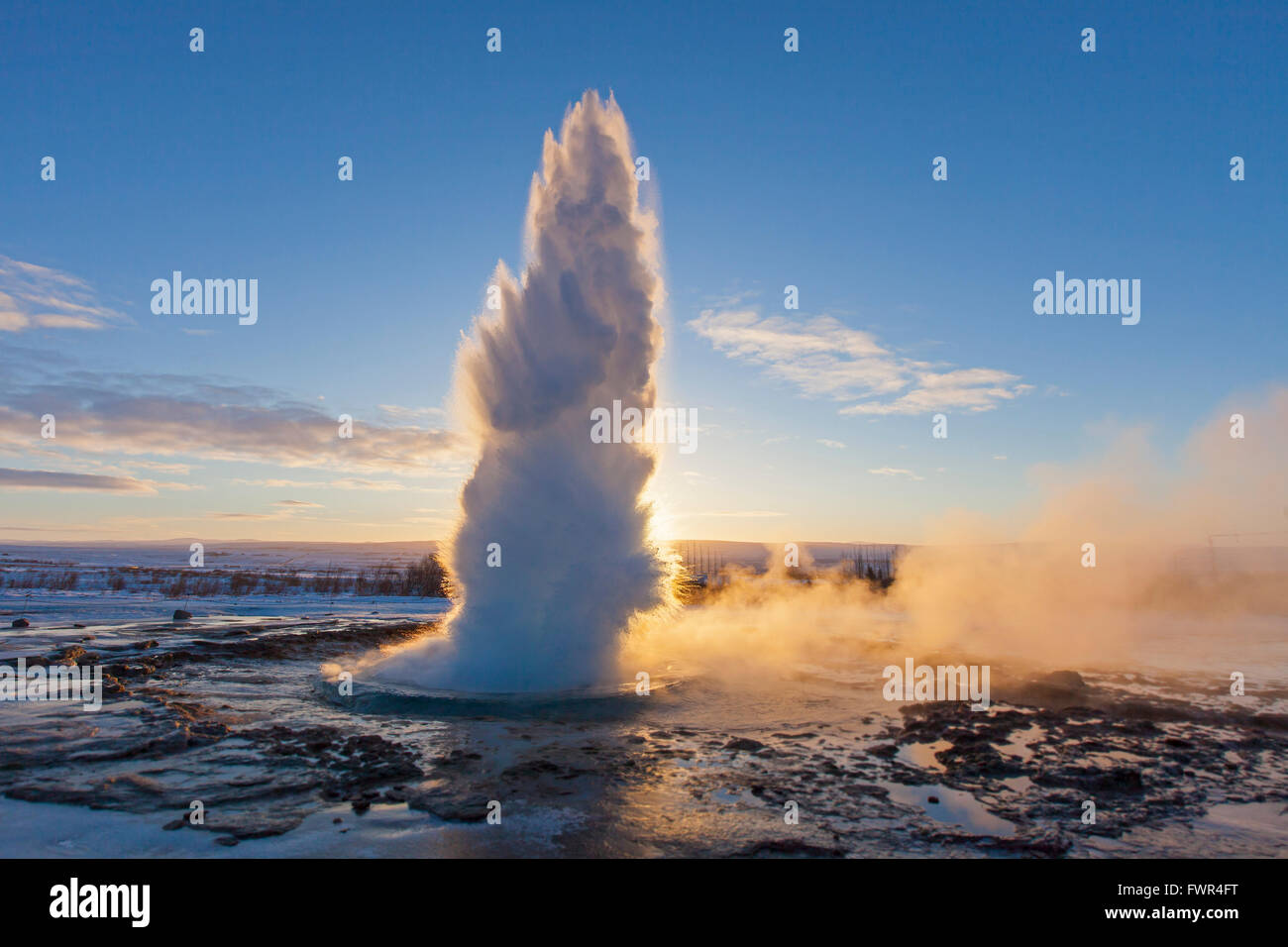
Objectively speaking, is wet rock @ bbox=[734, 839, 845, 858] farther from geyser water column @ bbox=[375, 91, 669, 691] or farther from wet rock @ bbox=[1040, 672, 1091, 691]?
wet rock @ bbox=[1040, 672, 1091, 691]

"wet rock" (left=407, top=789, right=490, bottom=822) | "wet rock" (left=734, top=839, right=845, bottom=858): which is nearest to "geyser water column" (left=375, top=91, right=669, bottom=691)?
"wet rock" (left=407, top=789, right=490, bottom=822)

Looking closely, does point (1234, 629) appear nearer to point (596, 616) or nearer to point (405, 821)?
point (596, 616)

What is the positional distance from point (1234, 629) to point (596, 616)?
27.0 m

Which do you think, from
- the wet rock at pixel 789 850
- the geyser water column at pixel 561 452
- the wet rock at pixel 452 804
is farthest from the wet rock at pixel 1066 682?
the wet rock at pixel 452 804

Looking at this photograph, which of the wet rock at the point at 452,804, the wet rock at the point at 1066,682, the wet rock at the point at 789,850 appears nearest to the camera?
the wet rock at the point at 789,850

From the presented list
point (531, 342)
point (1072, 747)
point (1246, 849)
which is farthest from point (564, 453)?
point (1246, 849)

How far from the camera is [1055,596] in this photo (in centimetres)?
3106

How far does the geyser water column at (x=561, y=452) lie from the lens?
48.9ft

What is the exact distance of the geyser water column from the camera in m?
14.9

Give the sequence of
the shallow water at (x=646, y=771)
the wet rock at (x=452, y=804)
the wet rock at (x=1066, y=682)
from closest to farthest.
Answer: the shallow water at (x=646, y=771)
the wet rock at (x=452, y=804)
the wet rock at (x=1066, y=682)

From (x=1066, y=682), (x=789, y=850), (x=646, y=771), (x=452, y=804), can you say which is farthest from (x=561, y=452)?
(x=1066, y=682)

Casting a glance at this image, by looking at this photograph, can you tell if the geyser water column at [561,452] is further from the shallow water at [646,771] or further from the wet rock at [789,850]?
the wet rock at [789,850]

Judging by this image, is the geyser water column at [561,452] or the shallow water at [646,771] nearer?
the shallow water at [646,771]
